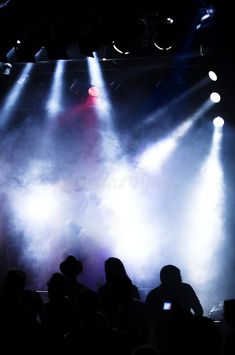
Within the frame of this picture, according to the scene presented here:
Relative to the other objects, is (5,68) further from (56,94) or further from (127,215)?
(127,215)

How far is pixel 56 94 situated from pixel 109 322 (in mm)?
8260

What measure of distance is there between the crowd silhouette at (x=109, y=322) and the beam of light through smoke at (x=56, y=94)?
260 inches

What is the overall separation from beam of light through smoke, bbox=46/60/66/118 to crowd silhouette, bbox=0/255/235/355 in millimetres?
6601

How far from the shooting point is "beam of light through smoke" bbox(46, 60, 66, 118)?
10.9m

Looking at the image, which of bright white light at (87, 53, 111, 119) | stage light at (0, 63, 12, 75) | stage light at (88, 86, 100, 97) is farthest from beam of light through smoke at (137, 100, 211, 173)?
→ stage light at (0, 63, 12, 75)

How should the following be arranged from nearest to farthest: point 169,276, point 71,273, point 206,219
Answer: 1. point 169,276
2. point 71,273
3. point 206,219

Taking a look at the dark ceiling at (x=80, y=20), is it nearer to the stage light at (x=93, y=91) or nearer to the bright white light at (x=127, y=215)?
the stage light at (x=93, y=91)

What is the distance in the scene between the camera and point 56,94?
11477 mm

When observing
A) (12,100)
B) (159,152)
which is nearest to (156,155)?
(159,152)

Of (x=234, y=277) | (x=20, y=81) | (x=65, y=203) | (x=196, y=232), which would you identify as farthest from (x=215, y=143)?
(x=20, y=81)

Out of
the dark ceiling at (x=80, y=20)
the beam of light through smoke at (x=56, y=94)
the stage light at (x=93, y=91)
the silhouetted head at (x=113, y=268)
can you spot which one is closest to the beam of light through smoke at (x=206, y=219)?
the stage light at (x=93, y=91)

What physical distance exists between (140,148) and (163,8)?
20.9 ft

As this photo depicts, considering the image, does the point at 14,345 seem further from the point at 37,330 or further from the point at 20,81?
the point at 20,81

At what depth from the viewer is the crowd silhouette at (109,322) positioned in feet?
10.1
